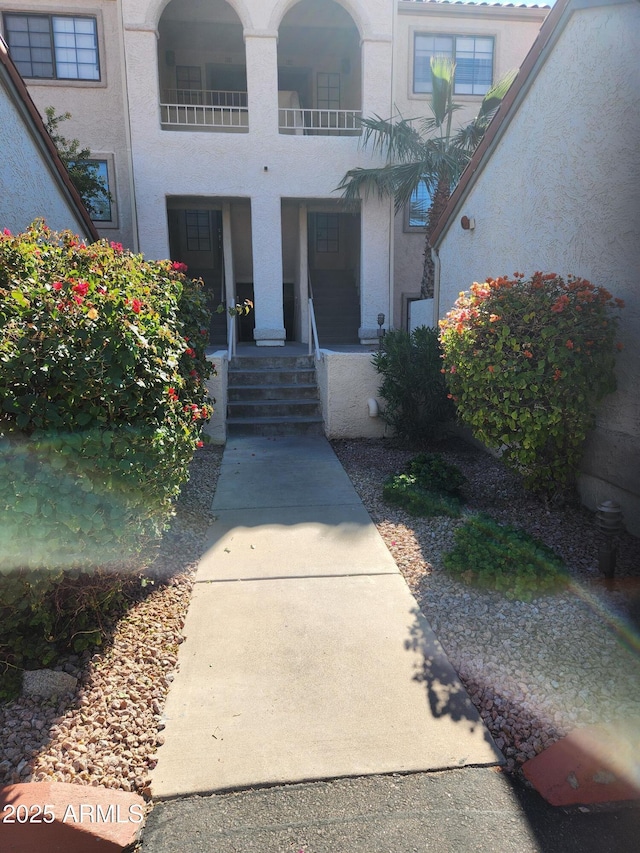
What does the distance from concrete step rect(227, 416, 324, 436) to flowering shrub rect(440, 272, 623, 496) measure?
377 centimetres

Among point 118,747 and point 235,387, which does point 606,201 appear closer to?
point 118,747

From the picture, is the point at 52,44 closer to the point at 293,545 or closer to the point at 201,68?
the point at 201,68

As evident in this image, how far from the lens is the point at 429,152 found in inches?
446

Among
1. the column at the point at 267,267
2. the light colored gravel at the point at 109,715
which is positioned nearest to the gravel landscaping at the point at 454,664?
the light colored gravel at the point at 109,715

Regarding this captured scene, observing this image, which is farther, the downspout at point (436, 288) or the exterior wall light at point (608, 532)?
the downspout at point (436, 288)

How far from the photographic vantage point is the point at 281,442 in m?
7.96

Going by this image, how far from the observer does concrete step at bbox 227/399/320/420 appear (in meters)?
8.66

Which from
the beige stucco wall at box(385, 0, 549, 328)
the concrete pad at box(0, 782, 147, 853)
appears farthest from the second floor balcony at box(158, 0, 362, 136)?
the concrete pad at box(0, 782, 147, 853)

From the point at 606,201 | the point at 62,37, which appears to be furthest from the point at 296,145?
the point at 606,201

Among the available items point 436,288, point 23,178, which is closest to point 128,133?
point 23,178

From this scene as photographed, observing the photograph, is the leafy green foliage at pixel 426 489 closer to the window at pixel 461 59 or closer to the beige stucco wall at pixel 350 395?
the beige stucco wall at pixel 350 395

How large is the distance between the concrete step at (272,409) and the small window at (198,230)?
8.37 meters

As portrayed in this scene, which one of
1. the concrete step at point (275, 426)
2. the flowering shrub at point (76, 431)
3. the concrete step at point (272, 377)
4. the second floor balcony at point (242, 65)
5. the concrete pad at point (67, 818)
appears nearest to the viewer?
the concrete pad at point (67, 818)

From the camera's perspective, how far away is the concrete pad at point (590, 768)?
2.20m
